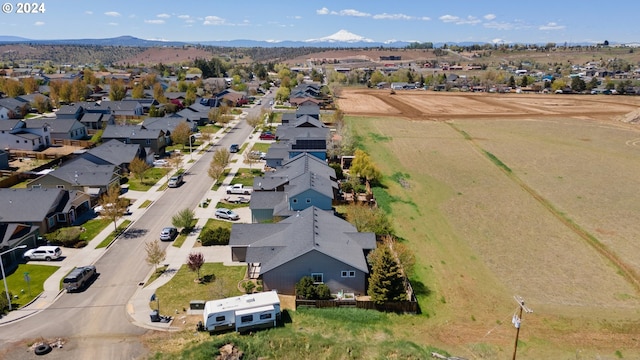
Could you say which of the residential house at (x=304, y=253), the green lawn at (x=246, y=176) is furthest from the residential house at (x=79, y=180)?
the residential house at (x=304, y=253)

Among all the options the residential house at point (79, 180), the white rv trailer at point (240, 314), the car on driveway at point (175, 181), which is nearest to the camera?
the white rv trailer at point (240, 314)

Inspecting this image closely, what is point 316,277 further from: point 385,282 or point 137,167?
point 137,167

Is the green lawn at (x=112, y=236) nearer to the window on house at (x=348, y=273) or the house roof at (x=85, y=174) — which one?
the house roof at (x=85, y=174)

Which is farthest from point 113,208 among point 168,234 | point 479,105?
point 479,105

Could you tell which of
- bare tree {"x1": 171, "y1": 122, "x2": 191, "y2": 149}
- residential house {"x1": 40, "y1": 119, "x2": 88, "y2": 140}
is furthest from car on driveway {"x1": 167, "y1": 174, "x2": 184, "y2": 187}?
residential house {"x1": 40, "y1": 119, "x2": 88, "y2": 140}

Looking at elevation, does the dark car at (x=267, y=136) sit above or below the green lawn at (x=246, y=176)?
above

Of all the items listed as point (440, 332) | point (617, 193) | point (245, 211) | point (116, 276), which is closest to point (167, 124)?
point (245, 211)
